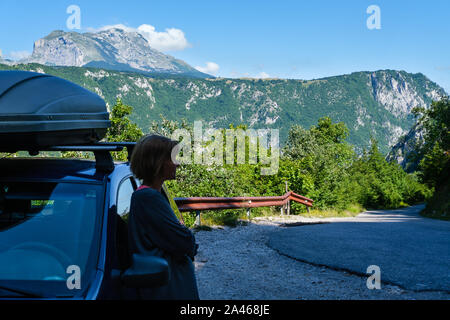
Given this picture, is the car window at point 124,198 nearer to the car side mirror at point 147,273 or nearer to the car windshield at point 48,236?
the car windshield at point 48,236

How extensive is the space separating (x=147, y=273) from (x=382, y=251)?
7.27 meters

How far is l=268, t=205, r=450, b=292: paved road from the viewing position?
6469mm

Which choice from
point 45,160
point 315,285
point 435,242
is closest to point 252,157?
point 435,242

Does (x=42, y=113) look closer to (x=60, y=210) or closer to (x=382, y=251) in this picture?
(x=60, y=210)

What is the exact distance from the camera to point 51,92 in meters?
2.53

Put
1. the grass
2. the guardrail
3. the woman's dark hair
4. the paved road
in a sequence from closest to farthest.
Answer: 1. the woman's dark hair
2. the paved road
3. the guardrail
4. the grass

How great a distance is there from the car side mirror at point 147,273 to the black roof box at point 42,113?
0.86 meters

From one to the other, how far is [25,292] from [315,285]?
4778mm

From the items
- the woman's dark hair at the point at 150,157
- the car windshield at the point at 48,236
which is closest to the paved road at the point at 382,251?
the woman's dark hair at the point at 150,157

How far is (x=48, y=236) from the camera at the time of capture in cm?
256

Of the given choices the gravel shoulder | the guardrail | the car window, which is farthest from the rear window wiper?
the guardrail

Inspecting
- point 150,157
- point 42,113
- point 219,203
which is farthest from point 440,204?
point 42,113

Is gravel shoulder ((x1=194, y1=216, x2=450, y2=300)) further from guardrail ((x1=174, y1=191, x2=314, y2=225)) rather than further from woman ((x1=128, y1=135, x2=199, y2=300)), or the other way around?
woman ((x1=128, y1=135, x2=199, y2=300))
